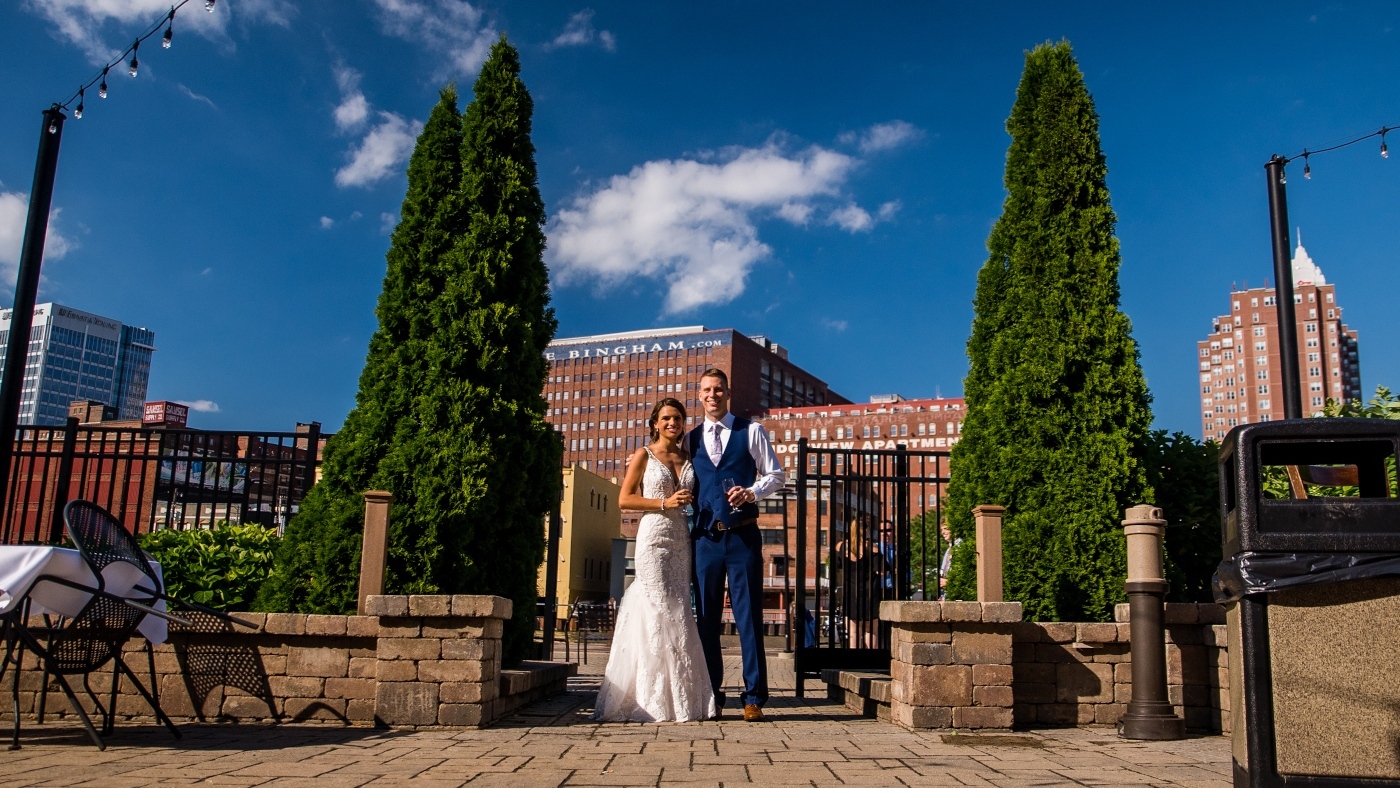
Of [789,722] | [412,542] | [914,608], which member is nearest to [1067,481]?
[914,608]

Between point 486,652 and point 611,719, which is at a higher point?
point 486,652

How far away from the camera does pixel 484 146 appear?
24.4ft

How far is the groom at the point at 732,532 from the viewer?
6.14 meters

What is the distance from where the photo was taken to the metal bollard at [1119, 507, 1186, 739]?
5703 millimetres

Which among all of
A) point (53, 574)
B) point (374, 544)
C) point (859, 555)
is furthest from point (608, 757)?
point (859, 555)

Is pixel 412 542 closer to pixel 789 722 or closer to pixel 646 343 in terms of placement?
pixel 789 722

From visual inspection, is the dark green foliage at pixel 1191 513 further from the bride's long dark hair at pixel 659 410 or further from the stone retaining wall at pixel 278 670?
the stone retaining wall at pixel 278 670

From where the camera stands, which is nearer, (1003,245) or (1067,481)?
(1067,481)

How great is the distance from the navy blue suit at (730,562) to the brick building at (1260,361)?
151 m

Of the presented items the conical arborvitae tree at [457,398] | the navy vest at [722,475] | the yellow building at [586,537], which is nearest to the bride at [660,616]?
the navy vest at [722,475]

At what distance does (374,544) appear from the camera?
5.86 metres

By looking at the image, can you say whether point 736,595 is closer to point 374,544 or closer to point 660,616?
point 660,616

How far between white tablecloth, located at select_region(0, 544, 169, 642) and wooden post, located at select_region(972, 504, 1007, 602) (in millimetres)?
4893

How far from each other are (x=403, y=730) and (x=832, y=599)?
3785 millimetres
